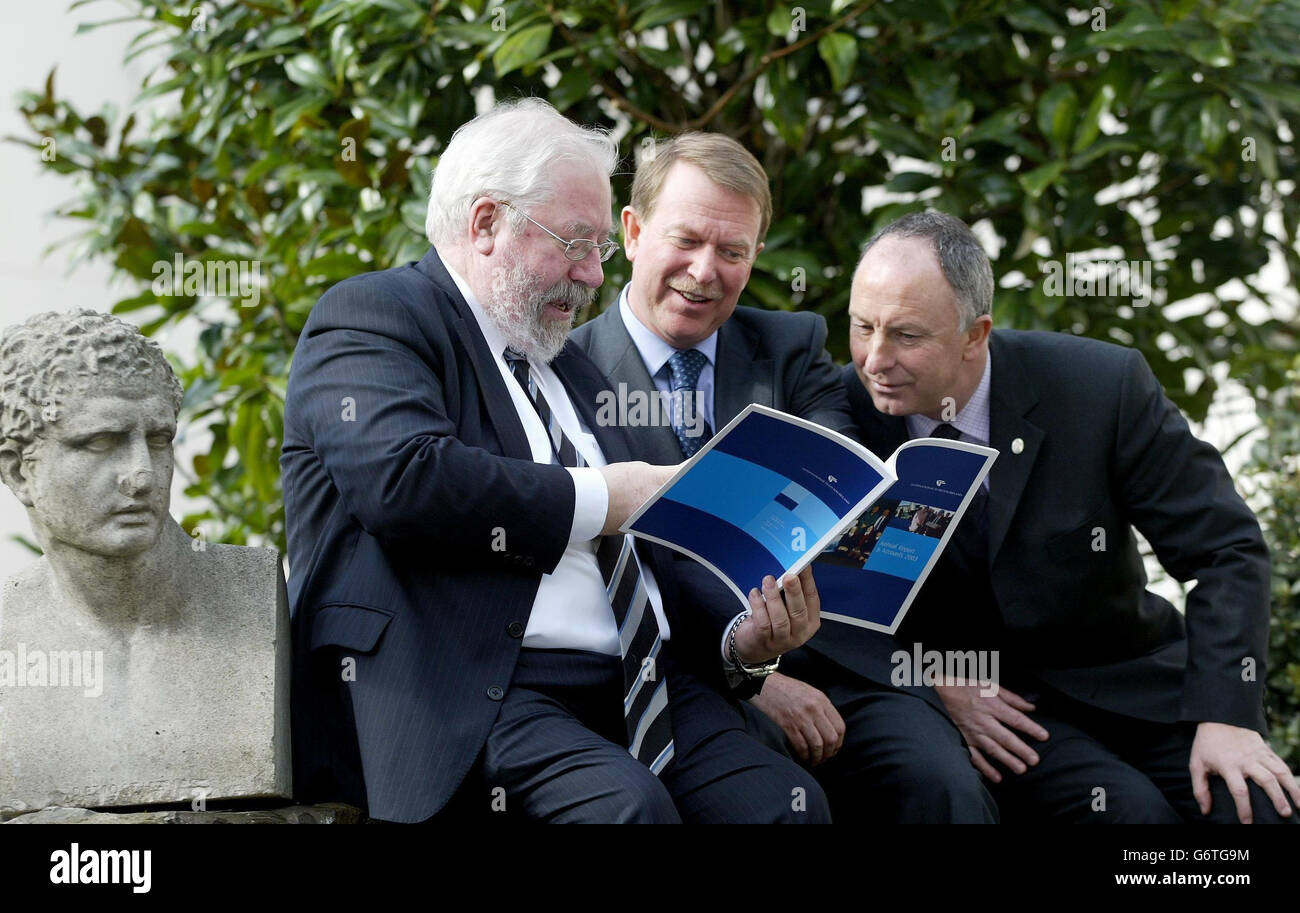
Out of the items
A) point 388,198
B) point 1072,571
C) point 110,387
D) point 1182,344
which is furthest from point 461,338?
point 1182,344

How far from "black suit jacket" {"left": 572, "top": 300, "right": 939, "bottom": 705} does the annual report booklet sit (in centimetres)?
42

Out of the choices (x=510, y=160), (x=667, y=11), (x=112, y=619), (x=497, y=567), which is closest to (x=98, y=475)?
(x=112, y=619)

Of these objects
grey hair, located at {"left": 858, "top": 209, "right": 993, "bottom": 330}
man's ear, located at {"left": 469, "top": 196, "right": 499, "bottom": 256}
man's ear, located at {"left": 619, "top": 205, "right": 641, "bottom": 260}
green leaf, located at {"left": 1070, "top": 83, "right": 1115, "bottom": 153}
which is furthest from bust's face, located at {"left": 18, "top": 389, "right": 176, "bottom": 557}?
green leaf, located at {"left": 1070, "top": 83, "right": 1115, "bottom": 153}

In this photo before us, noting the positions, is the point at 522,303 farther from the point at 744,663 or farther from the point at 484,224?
the point at 744,663

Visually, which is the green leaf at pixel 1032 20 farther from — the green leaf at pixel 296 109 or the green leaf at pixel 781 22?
the green leaf at pixel 296 109

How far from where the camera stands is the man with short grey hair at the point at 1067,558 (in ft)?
9.75

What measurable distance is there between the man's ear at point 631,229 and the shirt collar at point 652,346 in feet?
0.55

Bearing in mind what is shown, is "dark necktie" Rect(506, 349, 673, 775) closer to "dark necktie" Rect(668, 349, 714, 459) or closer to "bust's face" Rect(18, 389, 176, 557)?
"dark necktie" Rect(668, 349, 714, 459)

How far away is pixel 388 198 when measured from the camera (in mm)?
4344

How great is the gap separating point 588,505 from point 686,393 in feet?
3.03

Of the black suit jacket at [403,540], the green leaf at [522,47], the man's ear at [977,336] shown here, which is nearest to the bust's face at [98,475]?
the black suit jacket at [403,540]

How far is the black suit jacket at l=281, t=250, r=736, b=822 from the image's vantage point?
2324 millimetres

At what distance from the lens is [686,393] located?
328 cm
